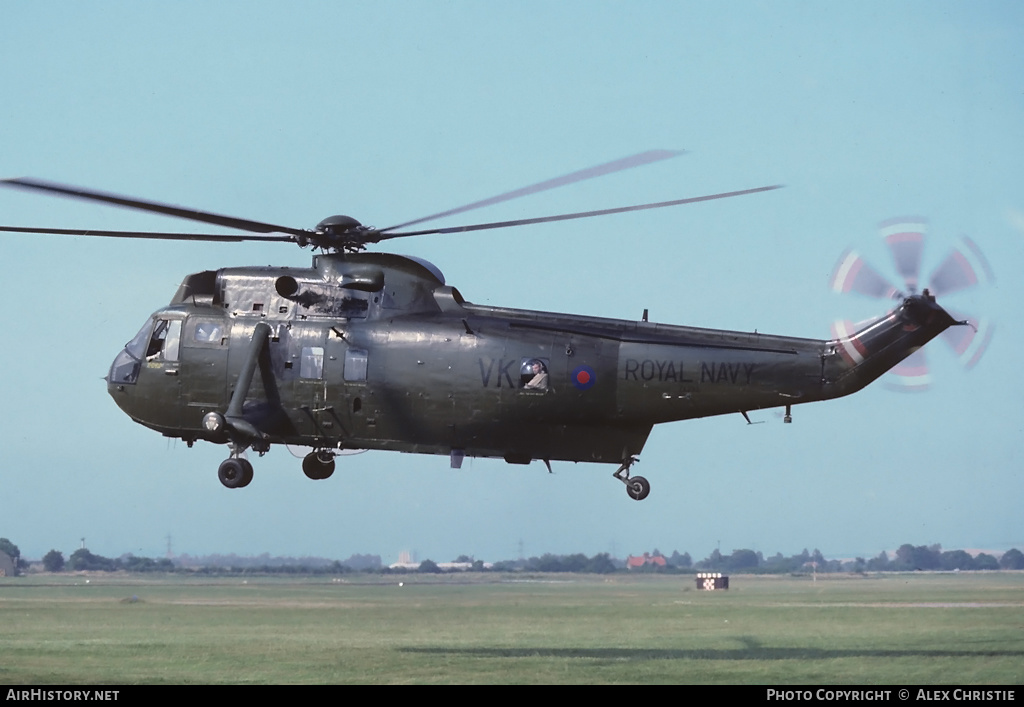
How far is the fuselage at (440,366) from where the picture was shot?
24406 millimetres

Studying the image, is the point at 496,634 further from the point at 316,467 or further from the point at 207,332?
the point at 207,332

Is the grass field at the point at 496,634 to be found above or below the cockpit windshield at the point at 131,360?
below

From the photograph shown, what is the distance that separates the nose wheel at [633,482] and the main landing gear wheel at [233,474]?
740 cm

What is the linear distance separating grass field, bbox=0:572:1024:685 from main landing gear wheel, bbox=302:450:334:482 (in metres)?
8.81

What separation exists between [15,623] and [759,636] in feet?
104

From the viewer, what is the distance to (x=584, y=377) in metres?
24.9

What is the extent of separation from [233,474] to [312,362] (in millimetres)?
2735

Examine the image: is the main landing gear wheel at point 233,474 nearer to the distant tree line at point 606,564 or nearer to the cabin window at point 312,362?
the cabin window at point 312,362

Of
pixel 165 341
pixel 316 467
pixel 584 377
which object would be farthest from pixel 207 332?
pixel 584 377

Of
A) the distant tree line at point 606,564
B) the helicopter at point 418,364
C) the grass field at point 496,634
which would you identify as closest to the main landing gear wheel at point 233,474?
the helicopter at point 418,364

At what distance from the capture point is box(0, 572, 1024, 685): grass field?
36.4 metres

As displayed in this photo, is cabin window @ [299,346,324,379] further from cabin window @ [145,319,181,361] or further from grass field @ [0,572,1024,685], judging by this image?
grass field @ [0,572,1024,685]

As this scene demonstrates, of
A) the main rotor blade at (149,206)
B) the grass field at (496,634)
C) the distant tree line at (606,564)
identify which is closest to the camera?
the main rotor blade at (149,206)
